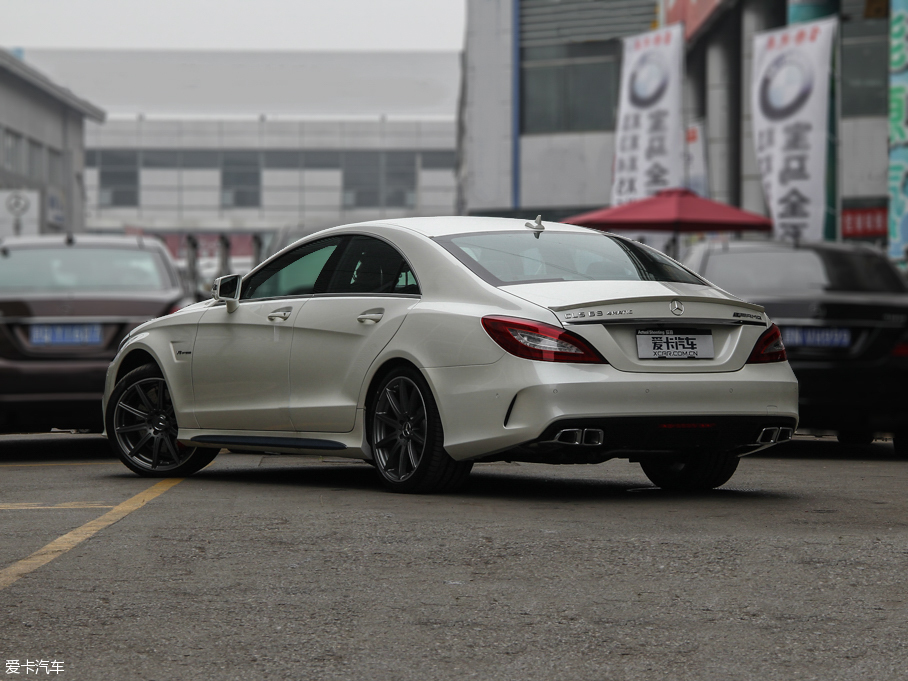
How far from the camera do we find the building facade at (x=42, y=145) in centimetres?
5231

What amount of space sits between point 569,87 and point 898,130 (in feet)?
63.2

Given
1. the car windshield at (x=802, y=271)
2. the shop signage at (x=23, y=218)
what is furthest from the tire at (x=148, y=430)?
the shop signage at (x=23, y=218)

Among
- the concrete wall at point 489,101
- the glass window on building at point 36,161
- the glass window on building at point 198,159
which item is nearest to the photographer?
the concrete wall at point 489,101

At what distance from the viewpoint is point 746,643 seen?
13.2 ft

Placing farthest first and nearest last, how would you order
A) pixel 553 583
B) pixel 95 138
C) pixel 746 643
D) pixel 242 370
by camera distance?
pixel 95 138
pixel 242 370
pixel 553 583
pixel 746 643

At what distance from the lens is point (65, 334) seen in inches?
386

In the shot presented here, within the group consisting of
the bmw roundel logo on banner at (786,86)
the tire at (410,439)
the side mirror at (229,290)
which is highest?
the bmw roundel logo on banner at (786,86)

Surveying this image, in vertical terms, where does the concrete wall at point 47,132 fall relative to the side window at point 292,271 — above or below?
above

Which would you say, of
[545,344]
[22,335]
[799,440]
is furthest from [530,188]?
[545,344]

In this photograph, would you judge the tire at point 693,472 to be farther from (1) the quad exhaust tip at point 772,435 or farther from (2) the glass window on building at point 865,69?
(2) the glass window on building at point 865,69

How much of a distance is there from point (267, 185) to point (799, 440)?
2416 inches

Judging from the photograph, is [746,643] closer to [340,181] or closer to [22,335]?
[22,335]

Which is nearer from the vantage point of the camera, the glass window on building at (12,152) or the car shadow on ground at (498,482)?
the car shadow on ground at (498,482)

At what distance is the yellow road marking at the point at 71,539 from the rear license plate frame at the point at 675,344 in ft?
8.00
